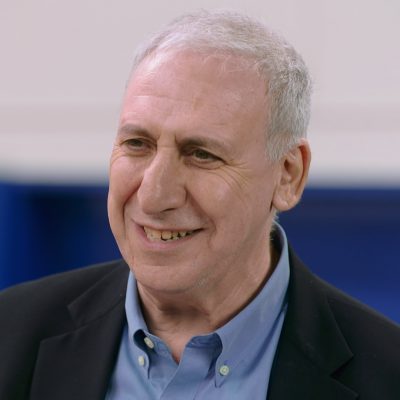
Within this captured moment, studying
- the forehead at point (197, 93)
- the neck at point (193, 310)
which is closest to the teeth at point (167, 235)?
the neck at point (193, 310)

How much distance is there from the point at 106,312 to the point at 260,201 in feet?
1.64

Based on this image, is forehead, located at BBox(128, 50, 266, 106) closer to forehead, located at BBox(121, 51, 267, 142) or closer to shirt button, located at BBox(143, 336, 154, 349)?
forehead, located at BBox(121, 51, 267, 142)

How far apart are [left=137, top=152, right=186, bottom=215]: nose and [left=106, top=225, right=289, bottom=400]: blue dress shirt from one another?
339mm

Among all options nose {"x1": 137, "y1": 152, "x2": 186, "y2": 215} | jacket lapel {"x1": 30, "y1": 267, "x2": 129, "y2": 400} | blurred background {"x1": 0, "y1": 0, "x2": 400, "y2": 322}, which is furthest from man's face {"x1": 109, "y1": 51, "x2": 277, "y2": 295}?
blurred background {"x1": 0, "y1": 0, "x2": 400, "y2": 322}

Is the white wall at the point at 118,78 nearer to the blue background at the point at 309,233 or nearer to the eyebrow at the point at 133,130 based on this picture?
the blue background at the point at 309,233

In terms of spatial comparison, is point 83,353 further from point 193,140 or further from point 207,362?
point 193,140

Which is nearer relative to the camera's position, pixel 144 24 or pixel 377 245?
pixel 377 245

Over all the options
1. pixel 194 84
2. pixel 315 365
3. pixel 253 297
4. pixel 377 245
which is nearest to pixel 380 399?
pixel 315 365

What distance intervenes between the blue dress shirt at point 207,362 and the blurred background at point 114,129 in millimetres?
2196

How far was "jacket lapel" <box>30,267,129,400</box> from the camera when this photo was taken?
2.43 m

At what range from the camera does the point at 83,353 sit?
98.4 inches

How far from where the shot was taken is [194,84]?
2309 mm

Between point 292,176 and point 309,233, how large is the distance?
212 centimetres

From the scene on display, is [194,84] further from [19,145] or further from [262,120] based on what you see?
[19,145]
